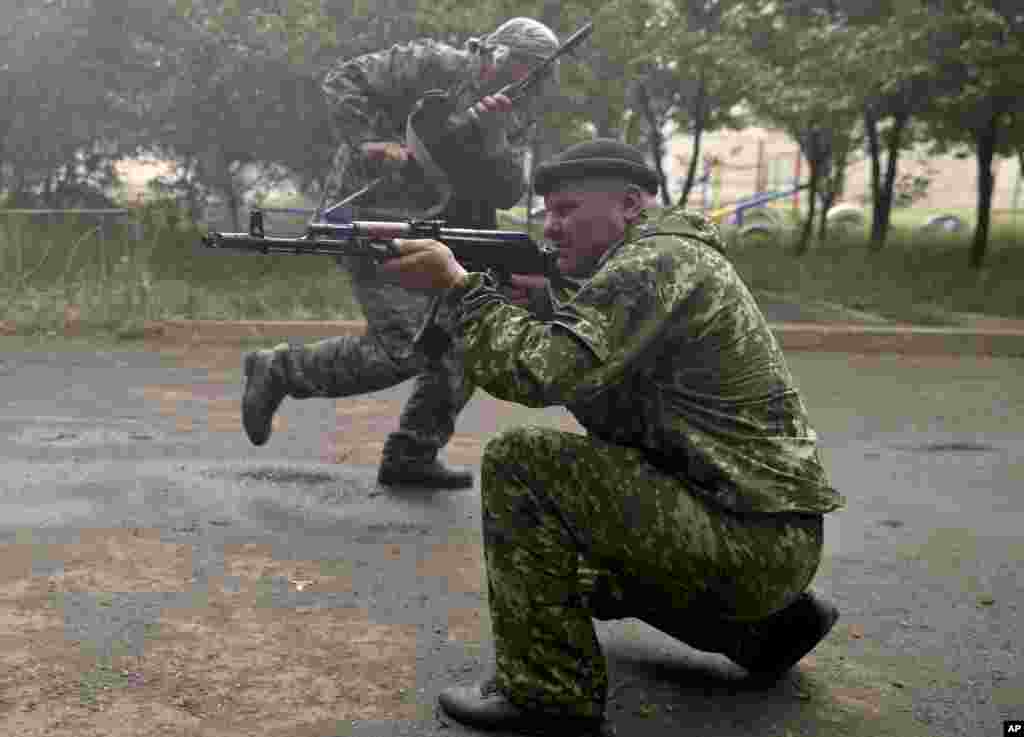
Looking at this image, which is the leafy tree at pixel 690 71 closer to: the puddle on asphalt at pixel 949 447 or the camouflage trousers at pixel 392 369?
the puddle on asphalt at pixel 949 447

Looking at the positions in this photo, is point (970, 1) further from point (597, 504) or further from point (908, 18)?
point (597, 504)

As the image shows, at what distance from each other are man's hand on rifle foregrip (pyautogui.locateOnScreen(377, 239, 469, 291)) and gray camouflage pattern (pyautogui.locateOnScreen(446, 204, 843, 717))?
0.22 ft

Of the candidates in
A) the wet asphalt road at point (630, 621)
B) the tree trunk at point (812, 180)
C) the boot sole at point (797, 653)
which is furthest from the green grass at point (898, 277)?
the boot sole at point (797, 653)

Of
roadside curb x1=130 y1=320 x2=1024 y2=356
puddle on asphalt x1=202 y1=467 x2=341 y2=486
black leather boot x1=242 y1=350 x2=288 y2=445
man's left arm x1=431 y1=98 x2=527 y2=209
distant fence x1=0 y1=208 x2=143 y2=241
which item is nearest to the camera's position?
man's left arm x1=431 y1=98 x2=527 y2=209

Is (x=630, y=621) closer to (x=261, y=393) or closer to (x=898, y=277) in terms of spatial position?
(x=261, y=393)

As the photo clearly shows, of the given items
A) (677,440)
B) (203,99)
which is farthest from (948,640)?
(203,99)

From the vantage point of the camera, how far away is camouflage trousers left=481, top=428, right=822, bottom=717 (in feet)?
8.81

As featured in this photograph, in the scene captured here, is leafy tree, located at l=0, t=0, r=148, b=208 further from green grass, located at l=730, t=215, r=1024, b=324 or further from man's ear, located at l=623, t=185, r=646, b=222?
man's ear, located at l=623, t=185, r=646, b=222

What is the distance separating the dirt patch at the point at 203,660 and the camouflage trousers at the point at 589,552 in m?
0.39

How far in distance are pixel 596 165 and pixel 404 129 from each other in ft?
7.64

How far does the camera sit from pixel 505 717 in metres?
2.82

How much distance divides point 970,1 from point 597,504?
10210mm

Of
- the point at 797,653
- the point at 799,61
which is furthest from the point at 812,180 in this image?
the point at 797,653

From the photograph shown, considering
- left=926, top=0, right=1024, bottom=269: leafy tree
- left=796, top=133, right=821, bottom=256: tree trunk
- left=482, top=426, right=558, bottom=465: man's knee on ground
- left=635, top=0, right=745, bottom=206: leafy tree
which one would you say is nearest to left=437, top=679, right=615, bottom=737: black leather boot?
left=482, top=426, right=558, bottom=465: man's knee on ground
